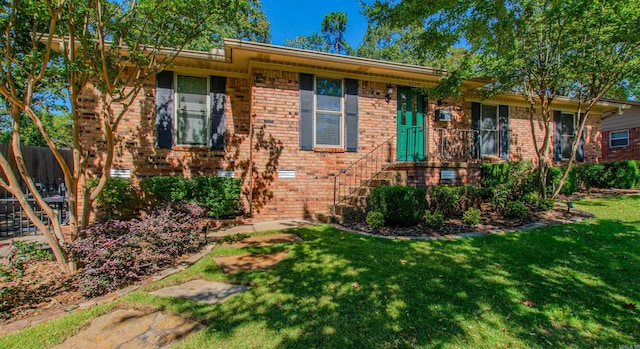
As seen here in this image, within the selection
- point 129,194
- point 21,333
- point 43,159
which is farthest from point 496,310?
point 43,159

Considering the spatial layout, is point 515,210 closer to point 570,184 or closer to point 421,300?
point 421,300

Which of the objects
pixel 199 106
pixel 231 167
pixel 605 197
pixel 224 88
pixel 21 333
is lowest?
pixel 21 333

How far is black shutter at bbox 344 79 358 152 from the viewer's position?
7621 mm

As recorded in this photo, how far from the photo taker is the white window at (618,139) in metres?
13.4

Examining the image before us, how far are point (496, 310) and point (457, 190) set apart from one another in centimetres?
412

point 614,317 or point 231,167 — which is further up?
point 231,167

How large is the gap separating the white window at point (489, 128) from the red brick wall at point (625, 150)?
8.67m

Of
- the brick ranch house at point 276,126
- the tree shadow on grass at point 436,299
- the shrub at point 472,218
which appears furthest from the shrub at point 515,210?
the tree shadow on grass at point 436,299

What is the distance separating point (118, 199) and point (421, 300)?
21.0 ft

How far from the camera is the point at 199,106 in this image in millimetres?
7273

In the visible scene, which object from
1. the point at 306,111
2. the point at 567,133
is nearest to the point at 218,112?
the point at 306,111

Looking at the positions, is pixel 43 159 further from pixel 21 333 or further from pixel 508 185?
pixel 508 185

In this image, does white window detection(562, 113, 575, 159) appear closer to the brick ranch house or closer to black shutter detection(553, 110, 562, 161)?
black shutter detection(553, 110, 562, 161)

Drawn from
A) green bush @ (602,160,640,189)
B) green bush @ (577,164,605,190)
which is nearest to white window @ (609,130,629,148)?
green bush @ (602,160,640,189)
